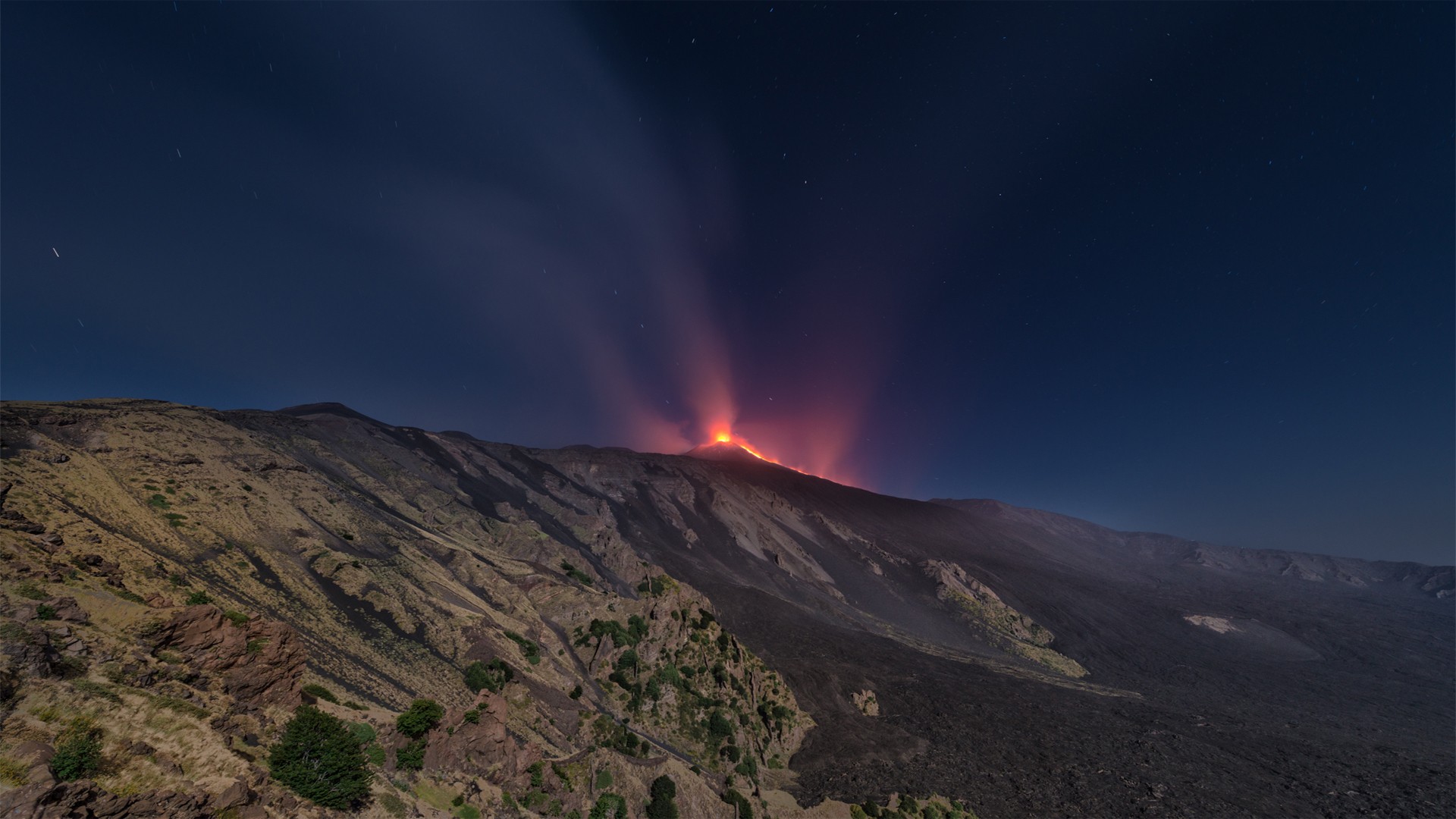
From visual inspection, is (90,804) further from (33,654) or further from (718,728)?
(718,728)

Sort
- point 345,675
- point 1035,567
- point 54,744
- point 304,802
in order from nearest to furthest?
point 54,744
point 304,802
point 345,675
point 1035,567

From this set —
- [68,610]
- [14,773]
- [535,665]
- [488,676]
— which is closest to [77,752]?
[14,773]

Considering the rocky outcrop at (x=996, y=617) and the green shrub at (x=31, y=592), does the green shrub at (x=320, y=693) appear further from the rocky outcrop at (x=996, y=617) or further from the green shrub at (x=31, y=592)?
the rocky outcrop at (x=996, y=617)

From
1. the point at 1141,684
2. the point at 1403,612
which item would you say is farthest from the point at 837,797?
the point at 1403,612

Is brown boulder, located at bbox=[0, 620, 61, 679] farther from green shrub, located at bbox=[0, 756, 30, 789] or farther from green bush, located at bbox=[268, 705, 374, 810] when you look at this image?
green bush, located at bbox=[268, 705, 374, 810]

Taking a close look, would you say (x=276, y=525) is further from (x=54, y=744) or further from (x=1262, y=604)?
(x=1262, y=604)

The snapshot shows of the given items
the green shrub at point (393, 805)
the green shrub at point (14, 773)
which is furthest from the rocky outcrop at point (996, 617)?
the green shrub at point (14, 773)

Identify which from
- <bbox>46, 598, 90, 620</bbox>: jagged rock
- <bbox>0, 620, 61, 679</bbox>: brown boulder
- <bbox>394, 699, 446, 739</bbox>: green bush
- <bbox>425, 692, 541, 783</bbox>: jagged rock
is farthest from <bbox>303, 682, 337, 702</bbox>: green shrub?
<bbox>0, 620, 61, 679</bbox>: brown boulder
